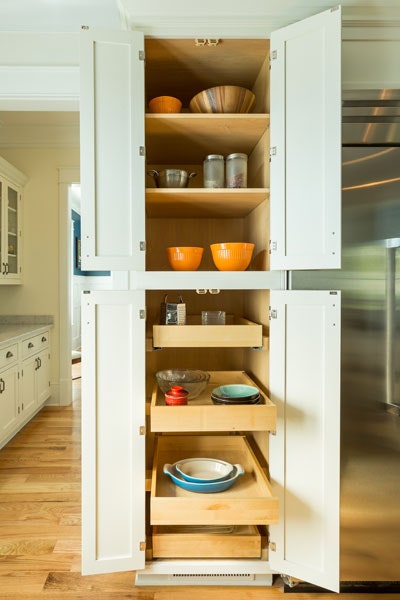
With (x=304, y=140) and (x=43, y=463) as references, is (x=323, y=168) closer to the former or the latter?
(x=304, y=140)

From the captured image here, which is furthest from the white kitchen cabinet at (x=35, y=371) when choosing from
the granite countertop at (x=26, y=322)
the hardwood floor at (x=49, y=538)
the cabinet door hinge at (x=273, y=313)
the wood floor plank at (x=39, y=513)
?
the cabinet door hinge at (x=273, y=313)

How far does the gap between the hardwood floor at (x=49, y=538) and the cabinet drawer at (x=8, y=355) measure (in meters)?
0.65

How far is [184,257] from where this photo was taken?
1664 mm

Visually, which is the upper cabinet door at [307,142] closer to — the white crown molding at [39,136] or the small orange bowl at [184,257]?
the small orange bowl at [184,257]

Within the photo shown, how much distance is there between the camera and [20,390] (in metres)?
3.27

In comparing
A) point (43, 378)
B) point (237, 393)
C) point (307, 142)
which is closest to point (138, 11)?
point (307, 142)

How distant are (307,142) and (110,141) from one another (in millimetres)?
734

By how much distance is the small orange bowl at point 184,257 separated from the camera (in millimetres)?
1661

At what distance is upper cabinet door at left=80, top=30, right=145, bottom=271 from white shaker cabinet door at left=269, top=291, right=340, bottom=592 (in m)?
0.68

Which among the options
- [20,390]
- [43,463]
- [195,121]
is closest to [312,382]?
[195,121]

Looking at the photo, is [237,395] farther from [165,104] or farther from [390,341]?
[165,104]

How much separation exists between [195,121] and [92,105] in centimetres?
39

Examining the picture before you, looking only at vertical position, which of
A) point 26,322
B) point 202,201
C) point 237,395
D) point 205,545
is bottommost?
point 205,545

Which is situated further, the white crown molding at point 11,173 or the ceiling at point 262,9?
the white crown molding at point 11,173
